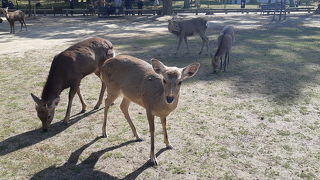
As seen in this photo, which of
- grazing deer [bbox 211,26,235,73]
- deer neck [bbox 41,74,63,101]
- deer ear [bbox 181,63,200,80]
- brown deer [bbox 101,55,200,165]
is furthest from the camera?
grazing deer [bbox 211,26,235,73]

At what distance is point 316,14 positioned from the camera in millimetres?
35312

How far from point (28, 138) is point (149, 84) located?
2.86m

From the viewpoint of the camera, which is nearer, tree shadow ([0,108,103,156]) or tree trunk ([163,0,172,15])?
tree shadow ([0,108,103,156])

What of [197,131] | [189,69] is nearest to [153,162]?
[197,131]

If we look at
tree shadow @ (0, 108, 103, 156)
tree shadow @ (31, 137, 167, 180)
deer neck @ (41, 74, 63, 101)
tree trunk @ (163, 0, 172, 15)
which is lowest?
tree shadow @ (31, 137, 167, 180)

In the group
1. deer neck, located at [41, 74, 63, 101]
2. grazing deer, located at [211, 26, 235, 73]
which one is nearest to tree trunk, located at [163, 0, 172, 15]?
grazing deer, located at [211, 26, 235, 73]

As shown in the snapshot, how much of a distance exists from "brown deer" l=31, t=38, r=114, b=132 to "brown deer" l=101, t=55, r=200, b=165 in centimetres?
111

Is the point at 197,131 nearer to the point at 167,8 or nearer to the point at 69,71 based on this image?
the point at 69,71

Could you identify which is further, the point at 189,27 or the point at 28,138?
the point at 189,27

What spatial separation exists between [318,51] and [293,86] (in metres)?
6.06

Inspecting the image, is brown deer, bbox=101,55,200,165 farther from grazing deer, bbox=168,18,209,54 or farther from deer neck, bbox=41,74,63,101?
grazing deer, bbox=168,18,209,54

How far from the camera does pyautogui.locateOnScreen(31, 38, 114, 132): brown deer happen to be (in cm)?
670

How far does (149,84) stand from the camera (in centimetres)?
571

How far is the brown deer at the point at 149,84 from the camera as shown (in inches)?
201
